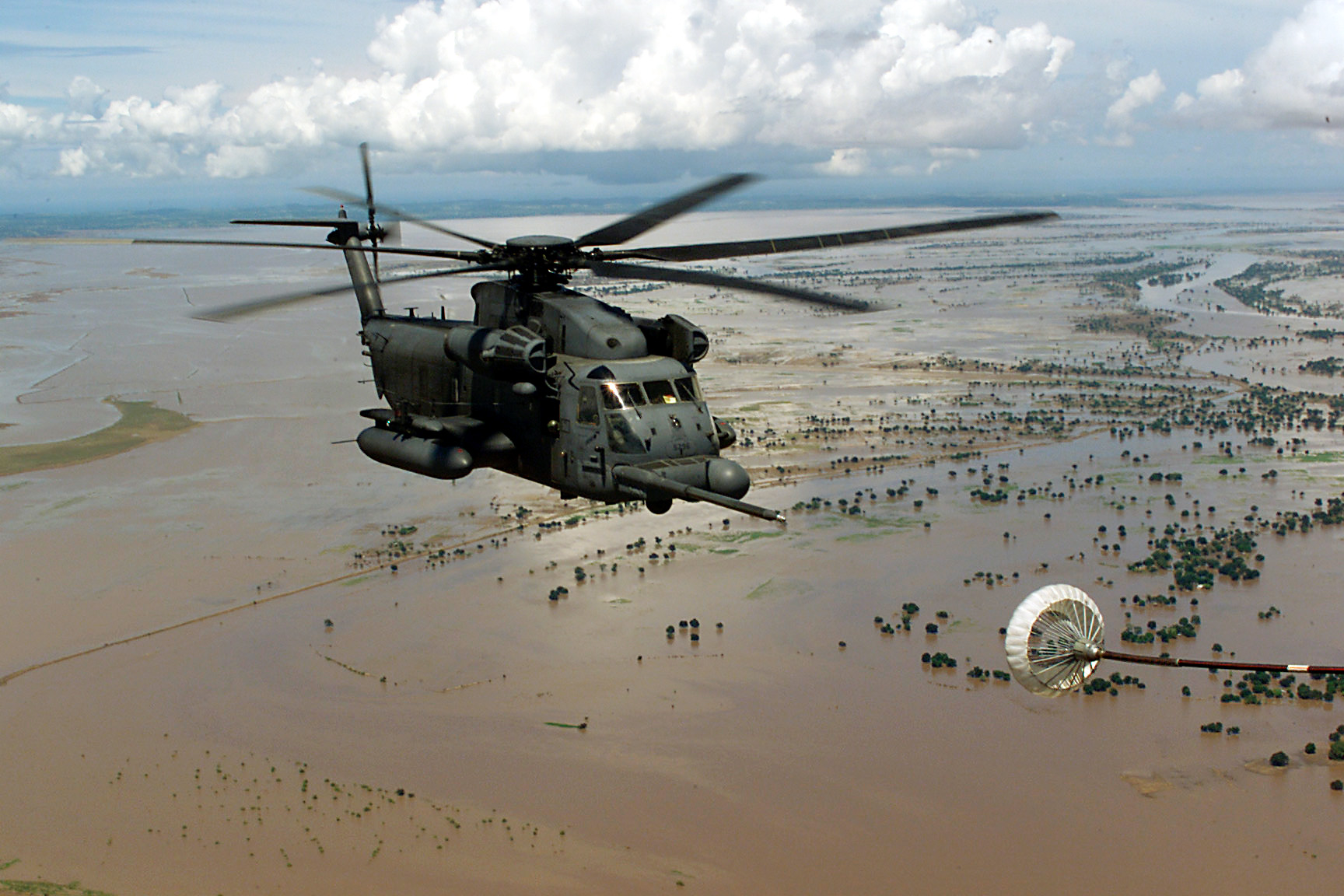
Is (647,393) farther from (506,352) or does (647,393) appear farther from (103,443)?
(103,443)

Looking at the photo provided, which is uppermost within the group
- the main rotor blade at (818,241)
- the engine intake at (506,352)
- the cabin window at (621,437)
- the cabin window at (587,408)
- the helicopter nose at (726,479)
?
the main rotor blade at (818,241)

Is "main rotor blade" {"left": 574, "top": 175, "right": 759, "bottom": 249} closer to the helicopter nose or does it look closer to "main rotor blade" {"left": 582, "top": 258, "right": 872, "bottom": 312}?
"main rotor blade" {"left": 582, "top": 258, "right": 872, "bottom": 312}

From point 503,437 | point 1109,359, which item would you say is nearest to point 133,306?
point 1109,359

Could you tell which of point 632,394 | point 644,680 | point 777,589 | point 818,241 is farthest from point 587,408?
point 777,589

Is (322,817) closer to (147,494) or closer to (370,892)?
(370,892)

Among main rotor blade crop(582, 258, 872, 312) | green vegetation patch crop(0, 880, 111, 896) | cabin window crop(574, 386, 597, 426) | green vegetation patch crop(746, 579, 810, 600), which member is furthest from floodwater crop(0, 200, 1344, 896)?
cabin window crop(574, 386, 597, 426)

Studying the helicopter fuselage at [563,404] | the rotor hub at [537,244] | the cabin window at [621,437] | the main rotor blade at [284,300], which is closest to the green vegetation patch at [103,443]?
the helicopter fuselage at [563,404]

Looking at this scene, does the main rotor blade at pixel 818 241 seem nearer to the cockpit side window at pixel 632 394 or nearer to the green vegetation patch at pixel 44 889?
the cockpit side window at pixel 632 394
